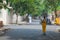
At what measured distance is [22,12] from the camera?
57.9 meters

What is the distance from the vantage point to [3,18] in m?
59.3

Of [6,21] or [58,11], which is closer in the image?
[6,21]

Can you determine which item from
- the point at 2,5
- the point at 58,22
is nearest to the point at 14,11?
the point at 58,22

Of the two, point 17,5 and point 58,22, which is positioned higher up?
point 17,5

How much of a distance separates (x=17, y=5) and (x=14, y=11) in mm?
3680

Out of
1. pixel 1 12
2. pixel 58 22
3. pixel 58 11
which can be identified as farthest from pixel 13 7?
pixel 58 11

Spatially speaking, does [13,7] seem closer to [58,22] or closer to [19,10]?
[19,10]

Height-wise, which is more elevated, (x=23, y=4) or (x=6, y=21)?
(x=23, y=4)

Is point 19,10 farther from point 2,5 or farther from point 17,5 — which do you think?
point 2,5

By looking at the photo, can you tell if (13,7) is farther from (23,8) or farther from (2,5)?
(2,5)

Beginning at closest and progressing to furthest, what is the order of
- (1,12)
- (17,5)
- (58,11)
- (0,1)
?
(0,1) < (17,5) < (1,12) < (58,11)

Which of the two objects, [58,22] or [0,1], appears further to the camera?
[58,22]

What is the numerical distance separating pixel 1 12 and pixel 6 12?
1.36 metres

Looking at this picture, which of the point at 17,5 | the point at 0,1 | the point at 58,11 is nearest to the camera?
the point at 0,1
